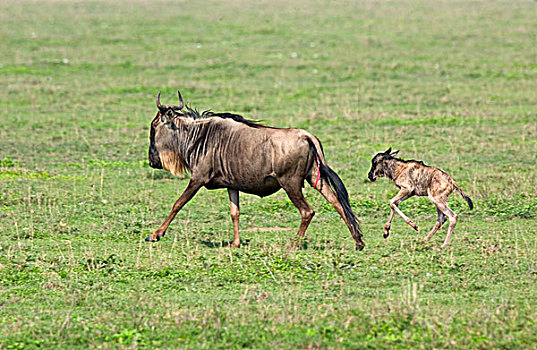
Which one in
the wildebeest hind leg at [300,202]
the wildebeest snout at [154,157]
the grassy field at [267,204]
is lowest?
the grassy field at [267,204]

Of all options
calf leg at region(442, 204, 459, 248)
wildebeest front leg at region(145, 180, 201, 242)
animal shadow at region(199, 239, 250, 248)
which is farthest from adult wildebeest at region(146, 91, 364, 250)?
calf leg at region(442, 204, 459, 248)

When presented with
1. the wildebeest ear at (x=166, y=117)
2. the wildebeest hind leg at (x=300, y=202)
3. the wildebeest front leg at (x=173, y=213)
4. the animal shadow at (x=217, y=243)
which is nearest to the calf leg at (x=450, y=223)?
the wildebeest hind leg at (x=300, y=202)

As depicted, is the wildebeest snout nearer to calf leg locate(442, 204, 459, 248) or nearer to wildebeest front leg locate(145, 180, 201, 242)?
wildebeest front leg locate(145, 180, 201, 242)

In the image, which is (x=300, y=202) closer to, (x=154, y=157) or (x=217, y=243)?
(x=217, y=243)

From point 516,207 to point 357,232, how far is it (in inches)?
142

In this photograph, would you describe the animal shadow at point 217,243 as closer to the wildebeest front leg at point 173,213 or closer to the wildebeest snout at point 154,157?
the wildebeest front leg at point 173,213

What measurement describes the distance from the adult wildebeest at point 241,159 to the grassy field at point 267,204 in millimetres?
563

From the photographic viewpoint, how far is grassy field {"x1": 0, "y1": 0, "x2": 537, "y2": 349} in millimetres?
7750

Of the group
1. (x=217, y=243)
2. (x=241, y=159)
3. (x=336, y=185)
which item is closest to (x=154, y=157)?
(x=241, y=159)

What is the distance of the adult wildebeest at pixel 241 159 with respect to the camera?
10602mm

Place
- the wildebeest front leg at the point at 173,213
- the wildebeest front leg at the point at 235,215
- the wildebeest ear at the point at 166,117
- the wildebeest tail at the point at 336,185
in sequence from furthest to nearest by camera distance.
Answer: the wildebeest ear at the point at 166,117
the wildebeest front leg at the point at 173,213
the wildebeest front leg at the point at 235,215
the wildebeest tail at the point at 336,185

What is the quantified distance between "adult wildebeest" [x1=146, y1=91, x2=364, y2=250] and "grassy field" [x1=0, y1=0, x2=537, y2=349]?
56cm

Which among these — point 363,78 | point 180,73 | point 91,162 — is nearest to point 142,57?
point 180,73

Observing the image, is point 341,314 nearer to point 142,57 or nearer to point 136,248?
point 136,248
